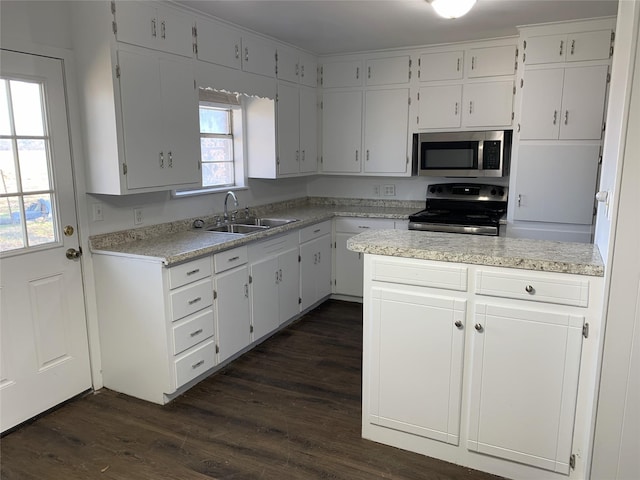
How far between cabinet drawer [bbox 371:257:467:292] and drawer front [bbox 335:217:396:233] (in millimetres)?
2230

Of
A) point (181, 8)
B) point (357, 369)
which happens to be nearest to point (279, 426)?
point (357, 369)

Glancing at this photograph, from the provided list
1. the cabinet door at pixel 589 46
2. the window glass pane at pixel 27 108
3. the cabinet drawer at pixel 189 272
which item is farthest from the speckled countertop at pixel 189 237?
the cabinet door at pixel 589 46

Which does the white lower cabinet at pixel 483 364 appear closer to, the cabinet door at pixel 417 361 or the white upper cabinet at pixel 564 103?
the cabinet door at pixel 417 361

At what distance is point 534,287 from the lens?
203 centimetres

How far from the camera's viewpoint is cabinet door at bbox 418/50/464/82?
4.32m

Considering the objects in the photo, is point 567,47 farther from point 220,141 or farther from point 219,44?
point 220,141

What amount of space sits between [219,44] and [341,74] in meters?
1.62

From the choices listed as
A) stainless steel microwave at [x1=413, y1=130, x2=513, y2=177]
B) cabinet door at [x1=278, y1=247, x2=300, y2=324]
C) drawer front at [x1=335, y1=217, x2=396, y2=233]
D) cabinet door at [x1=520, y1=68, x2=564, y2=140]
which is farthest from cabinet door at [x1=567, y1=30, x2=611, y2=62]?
cabinet door at [x1=278, y1=247, x2=300, y2=324]

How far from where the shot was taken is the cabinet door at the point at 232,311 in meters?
3.22

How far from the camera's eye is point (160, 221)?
3.46 metres

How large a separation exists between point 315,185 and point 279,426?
10.5 ft

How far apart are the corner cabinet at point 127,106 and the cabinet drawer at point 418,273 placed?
1.61 meters

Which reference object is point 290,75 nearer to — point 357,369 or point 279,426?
point 357,369

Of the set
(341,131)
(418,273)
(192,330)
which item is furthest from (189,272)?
(341,131)
